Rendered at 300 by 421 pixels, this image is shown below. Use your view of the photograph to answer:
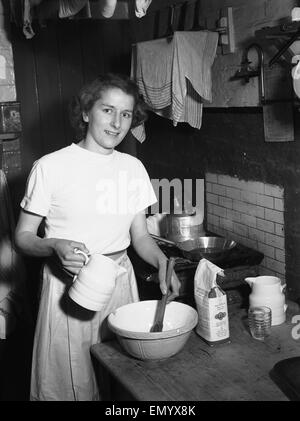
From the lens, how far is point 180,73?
3076mm

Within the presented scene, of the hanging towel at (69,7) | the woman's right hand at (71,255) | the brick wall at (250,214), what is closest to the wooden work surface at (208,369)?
the woman's right hand at (71,255)

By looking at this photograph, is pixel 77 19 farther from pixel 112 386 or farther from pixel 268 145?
pixel 112 386

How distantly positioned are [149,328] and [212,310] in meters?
0.29

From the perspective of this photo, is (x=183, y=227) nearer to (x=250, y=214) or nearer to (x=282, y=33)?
(x=250, y=214)

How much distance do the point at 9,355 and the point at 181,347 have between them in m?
2.19

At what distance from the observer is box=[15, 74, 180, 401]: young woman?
245 cm

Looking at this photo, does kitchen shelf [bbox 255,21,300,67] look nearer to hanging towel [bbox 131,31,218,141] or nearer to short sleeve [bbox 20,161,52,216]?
hanging towel [bbox 131,31,218,141]

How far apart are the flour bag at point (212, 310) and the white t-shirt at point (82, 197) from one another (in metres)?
0.49

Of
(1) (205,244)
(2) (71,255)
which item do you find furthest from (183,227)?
(2) (71,255)

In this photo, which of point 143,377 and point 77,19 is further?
point 77,19

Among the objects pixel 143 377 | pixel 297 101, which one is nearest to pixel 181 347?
pixel 143 377

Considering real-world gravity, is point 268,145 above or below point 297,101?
below

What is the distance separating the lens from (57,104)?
4.11 meters

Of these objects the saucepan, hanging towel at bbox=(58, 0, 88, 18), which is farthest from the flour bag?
hanging towel at bbox=(58, 0, 88, 18)
